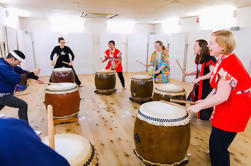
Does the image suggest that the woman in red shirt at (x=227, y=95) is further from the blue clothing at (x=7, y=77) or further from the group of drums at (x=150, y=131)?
the blue clothing at (x=7, y=77)

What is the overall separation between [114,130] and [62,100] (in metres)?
0.89

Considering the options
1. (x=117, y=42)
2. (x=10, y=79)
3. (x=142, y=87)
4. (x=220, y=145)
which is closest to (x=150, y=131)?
(x=220, y=145)

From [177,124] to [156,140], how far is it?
0.75ft

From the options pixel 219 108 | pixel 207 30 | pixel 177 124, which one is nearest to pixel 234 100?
pixel 219 108

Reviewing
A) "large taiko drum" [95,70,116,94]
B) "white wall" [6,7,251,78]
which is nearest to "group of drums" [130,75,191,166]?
"large taiko drum" [95,70,116,94]

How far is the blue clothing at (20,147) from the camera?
1.67 ft

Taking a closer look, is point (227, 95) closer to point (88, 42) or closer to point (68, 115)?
point (68, 115)

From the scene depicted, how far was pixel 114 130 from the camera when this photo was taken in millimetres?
2590

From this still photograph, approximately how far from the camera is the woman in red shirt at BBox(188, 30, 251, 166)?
1215 millimetres

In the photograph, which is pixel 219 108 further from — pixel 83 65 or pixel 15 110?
pixel 83 65

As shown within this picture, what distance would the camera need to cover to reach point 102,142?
2258mm

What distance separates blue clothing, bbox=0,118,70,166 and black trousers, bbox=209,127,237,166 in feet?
4.16

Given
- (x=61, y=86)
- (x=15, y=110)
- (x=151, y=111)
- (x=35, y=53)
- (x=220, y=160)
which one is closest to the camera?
(x=220, y=160)

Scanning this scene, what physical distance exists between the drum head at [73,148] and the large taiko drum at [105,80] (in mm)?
3013
